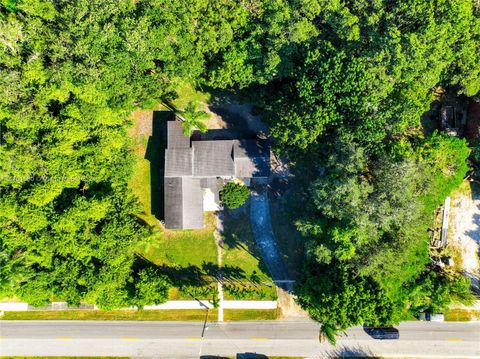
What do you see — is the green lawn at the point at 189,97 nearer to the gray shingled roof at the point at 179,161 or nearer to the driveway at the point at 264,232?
the gray shingled roof at the point at 179,161

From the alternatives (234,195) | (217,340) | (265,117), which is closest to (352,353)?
(217,340)

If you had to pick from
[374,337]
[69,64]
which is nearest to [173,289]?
[374,337]

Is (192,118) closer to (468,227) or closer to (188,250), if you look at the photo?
(188,250)

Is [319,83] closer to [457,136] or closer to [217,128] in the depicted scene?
[217,128]

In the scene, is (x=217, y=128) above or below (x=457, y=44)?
below

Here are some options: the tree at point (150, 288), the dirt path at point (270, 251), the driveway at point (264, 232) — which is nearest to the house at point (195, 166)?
the driveway at point (264, 232)
